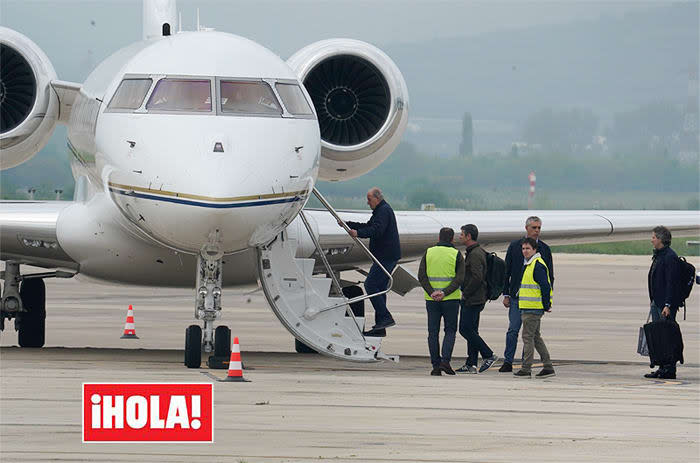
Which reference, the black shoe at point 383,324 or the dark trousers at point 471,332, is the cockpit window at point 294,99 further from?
the black shoe at point 383,324

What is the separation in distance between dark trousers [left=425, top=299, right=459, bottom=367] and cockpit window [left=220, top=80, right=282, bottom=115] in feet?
8.55

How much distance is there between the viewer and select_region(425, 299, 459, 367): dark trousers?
14078 millimetres

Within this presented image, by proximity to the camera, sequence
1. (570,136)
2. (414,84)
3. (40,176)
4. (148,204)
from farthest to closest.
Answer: (414,84) → (570,136) → (40,176) → (148,204)

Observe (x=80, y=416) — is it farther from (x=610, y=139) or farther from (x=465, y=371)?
(x=610, y=139)

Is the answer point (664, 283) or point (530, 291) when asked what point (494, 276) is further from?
point (664, 283)

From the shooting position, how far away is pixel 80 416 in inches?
391

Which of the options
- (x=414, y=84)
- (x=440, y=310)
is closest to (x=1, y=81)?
(x=440, y=310)

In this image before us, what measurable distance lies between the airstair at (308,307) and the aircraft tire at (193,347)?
A: 1401mm

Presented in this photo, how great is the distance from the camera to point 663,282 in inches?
570

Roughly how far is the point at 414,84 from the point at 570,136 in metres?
72.9

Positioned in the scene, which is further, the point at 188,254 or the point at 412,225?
the point at 412,225

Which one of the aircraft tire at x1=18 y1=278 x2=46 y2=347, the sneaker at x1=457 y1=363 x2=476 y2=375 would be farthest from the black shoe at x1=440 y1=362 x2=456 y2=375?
the aircraft tire at x1=18 y1=278 x2=46 y2=347

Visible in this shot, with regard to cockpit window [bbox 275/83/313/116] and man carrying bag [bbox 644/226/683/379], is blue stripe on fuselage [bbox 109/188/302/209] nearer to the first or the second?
cockpit window [bbox 275/83/313/116]

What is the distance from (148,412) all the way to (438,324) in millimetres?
4490
